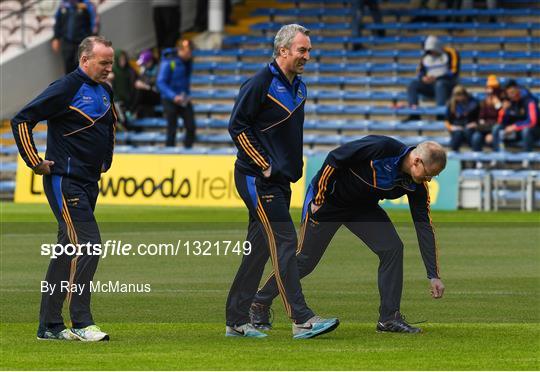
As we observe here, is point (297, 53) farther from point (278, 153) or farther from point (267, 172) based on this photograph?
point (267, 172)

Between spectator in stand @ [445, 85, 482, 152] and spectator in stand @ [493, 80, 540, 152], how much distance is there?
1.66 ft

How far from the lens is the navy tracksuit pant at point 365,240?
10.6 meters

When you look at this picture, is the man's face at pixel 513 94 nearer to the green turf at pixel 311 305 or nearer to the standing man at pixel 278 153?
the green turf at pixel 311 305

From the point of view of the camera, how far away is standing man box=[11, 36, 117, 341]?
10117mm

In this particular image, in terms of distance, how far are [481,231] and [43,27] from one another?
16874 mm

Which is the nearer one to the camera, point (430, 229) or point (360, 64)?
point (430, 229)

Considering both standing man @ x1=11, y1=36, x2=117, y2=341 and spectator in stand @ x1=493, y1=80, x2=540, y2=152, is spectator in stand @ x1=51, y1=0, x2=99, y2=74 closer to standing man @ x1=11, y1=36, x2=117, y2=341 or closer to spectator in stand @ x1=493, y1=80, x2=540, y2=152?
spectator in stand @ x1=493, y1=80, x2=540, y2=152

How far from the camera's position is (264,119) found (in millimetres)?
10234

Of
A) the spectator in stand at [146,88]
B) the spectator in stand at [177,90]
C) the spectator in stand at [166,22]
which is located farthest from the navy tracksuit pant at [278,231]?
the spectator in stand at [166,22]

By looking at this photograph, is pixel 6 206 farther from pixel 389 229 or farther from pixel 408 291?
pixel 389 229

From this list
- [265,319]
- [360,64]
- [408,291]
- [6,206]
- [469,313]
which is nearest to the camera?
[265,319]

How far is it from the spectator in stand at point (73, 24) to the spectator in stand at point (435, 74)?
728 centimetres

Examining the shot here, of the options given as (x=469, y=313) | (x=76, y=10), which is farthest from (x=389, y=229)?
(x=76, y=10)

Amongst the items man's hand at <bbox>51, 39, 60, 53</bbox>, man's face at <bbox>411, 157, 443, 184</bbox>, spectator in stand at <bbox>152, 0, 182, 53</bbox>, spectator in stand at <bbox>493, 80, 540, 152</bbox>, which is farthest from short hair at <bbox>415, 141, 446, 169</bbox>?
spectator in stand at <bbox>152, 0, 182, 53</bbox>
